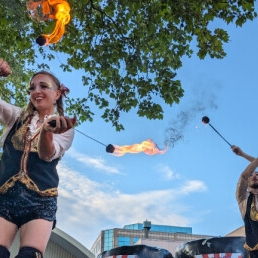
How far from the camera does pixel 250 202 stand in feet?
16.2

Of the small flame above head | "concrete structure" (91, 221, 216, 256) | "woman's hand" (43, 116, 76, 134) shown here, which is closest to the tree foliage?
the small flame above head

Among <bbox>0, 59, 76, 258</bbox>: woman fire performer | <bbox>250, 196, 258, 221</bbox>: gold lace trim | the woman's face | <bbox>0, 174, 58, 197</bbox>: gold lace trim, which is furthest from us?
<bbox>250, 196, 258, 221</bbox>: gold lace trim

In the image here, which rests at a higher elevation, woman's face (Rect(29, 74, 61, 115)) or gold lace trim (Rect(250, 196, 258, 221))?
gold lace trim (Rect(250, 196, 258, 221))

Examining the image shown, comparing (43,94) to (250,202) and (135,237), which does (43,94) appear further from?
(135,237)

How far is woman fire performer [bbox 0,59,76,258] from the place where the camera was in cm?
236

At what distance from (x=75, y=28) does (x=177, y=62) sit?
2.02m

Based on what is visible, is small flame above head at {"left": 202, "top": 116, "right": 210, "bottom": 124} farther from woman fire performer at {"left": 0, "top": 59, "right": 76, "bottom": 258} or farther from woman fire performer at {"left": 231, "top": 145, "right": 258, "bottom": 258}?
woman fire performer at {"left": 0, "top": 59, "right": 76, "bottom": 258}

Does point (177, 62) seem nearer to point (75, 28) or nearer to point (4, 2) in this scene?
point (75, 28)

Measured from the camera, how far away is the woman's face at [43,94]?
2.84 metres

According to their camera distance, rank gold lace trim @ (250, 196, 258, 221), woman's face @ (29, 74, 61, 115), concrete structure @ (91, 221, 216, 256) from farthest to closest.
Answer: concrete structure @ (91, 221, 216, 256) → gold lace trim @ (250, 196, 258, 221) → woman's face @ (29, 74, 61, 115)

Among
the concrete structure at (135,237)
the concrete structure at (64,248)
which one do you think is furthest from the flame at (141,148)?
the concrete structure at (135,237)

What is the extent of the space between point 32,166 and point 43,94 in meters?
0.52

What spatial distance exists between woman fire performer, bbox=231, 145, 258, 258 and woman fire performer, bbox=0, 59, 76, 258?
2.82 metres

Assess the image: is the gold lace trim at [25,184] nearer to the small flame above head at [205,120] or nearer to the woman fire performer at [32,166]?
the woman fire performer at [32,166]
